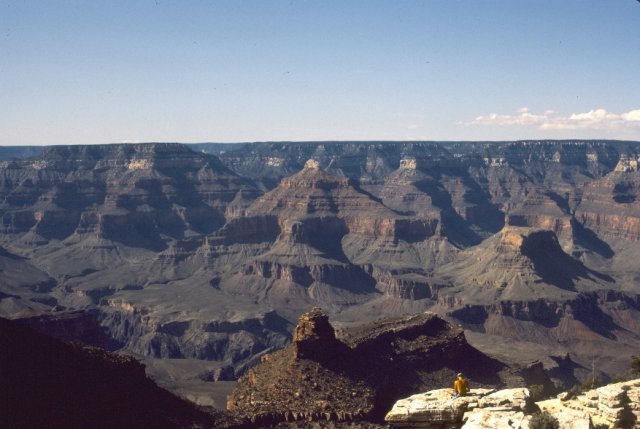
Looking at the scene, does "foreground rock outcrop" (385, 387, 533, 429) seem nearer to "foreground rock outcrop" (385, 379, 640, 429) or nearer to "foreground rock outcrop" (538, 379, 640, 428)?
"foreground rock outcrop" (385, 379, 640, 429)

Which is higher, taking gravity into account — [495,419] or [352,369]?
[495,419]

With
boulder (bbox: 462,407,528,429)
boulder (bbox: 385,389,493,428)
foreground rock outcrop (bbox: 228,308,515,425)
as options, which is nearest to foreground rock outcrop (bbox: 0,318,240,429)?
foreground rock outcrop (bbox: 228,308,515,425)

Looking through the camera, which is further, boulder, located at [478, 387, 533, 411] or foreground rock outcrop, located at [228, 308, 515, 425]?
foreground rock outcrop, located at [228, 308, 515, 425]

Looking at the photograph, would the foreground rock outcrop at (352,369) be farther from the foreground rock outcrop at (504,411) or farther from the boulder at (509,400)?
the boulder at (509,400)

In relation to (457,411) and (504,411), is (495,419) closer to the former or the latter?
(504,411)

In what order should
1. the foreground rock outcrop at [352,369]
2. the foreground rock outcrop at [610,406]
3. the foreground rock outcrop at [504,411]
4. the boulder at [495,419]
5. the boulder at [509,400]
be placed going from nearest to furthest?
the boulder at [495,419] < the foreground rock outcrop at [504,411] < the boulder at [509,400] < the foreground rock outcrop at [610,406] < the foreground rock outcrop at [352,369]

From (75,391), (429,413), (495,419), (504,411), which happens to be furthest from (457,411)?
(75,391)

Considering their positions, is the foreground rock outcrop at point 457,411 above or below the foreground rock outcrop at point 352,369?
above

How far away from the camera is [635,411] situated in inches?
1795

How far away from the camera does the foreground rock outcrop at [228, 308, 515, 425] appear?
74.6 metres

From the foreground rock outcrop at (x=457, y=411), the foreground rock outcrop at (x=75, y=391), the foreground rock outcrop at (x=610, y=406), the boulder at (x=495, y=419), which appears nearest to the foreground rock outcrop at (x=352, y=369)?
the foreground rock outcrop at (x=75, y=391)

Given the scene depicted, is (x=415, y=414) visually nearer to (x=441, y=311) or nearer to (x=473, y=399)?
(x=473, y=399)

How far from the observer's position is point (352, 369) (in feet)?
284

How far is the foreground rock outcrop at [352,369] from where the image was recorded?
74.6 m
